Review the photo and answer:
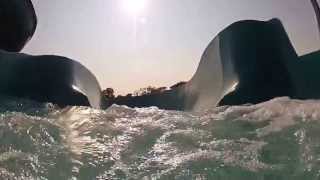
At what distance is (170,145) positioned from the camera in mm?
4207

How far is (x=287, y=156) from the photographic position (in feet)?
11.9

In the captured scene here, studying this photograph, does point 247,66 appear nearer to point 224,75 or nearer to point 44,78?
point 224,75

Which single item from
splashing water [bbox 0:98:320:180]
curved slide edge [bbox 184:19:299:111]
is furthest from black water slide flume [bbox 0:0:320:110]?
splashing water [bbox 0:98:320:180]

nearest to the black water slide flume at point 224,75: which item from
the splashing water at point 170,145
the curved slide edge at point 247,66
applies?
the curved slide edge at point 247,66

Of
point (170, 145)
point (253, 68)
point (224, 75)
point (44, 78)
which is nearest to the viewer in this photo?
point (170, 145)

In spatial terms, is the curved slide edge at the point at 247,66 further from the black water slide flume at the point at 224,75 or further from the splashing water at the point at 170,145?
the splashing water at the point at 170,145

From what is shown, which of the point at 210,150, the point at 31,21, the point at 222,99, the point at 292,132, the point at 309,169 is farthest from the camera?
the point at 31,21

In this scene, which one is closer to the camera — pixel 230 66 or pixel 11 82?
pixel 230 66

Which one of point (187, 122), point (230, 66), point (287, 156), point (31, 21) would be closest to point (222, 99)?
point (230, 66)

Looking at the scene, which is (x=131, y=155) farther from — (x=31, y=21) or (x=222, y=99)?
(x=31, y=21)

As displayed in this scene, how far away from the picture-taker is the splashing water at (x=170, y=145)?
3354mm

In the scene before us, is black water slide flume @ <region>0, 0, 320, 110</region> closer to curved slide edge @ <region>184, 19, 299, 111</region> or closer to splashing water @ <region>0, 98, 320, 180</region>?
curved slide edge @ <region>184, 19, 299, 111</region>

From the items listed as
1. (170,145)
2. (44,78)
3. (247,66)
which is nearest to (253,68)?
(247,66)

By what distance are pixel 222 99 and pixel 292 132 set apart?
315 centimetres
